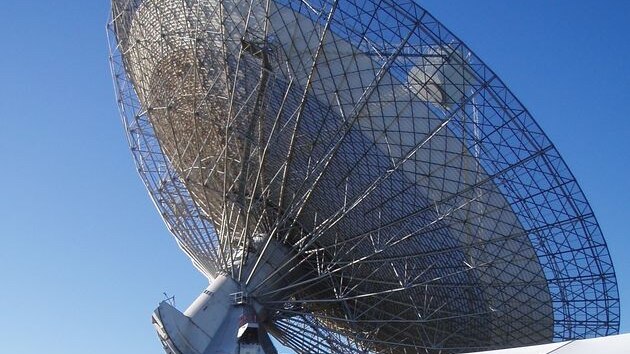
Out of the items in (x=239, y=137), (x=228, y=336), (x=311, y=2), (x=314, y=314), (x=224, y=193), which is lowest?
(x=228, y=336)

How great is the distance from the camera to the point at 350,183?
93.4 feet

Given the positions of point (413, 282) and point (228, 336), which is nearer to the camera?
point (228, 336)

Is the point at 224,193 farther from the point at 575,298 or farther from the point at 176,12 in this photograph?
the point at 575,298

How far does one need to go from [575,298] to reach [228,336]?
573 inches

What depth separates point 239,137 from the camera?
2917 centimetres

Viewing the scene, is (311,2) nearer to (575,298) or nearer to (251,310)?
(251,310)

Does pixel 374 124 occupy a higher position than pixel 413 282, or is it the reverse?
pixel 374 124

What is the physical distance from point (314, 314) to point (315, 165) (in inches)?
318

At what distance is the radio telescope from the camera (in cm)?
2645

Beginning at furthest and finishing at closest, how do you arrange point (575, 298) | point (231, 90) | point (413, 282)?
point (575, 298) → point (413, 282) → point (231, 90)

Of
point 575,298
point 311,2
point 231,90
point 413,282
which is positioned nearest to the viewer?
point 311,2

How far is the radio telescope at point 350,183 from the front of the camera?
26.5m

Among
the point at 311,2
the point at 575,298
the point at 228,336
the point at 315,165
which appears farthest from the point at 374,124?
the point at 575,298

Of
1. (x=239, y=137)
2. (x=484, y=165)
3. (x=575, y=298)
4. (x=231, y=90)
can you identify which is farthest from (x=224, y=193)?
(x=575, y=298)
